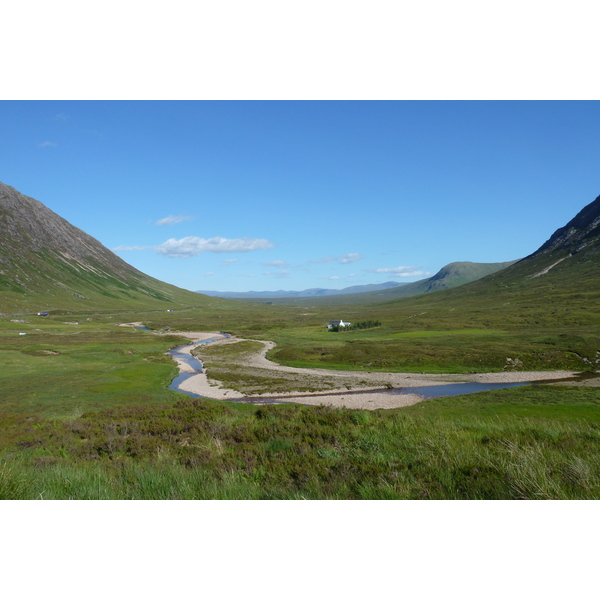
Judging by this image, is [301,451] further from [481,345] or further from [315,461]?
[481,345]

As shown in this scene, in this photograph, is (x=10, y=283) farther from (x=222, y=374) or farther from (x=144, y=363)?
(x=222, y=374)

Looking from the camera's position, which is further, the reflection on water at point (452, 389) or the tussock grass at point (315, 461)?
the reflection on water at point (452, 389)

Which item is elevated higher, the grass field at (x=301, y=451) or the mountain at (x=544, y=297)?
the mountain at (x=544, y=297)

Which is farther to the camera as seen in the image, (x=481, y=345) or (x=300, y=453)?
(x=481, y=345)

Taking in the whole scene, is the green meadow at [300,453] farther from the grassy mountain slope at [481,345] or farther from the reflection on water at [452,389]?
the grassy mountain slope at [481,345]

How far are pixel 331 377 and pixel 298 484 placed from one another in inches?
1616

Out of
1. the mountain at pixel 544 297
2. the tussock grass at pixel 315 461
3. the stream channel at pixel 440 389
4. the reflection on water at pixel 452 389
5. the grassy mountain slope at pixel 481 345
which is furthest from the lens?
the mountain at pixel 544 297

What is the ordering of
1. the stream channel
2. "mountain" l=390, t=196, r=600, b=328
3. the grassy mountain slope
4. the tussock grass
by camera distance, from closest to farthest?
the tussock grass, the stream channel, the grassy mountain slope, "mountain" l=390, t=196, r=600, b=328

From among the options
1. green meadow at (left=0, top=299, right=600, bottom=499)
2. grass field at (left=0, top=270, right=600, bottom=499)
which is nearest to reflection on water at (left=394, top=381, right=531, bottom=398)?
grass field at (left=0, top=270, right=600, bottom=499)

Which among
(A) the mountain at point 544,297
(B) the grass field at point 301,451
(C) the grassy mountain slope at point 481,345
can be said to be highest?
(A) the mountain at point 544,297

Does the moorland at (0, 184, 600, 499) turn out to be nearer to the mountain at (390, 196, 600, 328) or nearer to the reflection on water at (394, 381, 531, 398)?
the reflection on water at (394, 381, 531, 398)

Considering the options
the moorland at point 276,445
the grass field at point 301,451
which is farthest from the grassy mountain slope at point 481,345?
the grass field at point 301,451

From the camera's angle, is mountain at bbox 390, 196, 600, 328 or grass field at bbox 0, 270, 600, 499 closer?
grass field at bbox 0, 270, 600, 499

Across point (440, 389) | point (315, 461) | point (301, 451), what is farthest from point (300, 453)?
point (440, 389)
